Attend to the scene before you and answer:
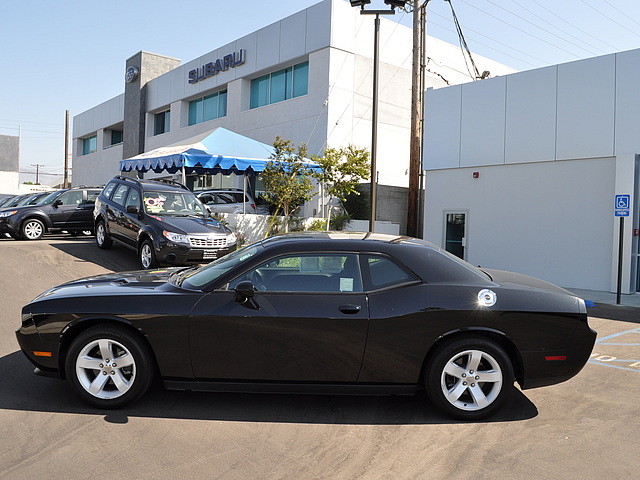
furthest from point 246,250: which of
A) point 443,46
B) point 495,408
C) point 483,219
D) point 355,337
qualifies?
point 443,46

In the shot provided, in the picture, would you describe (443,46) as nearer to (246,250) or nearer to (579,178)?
(579,178)

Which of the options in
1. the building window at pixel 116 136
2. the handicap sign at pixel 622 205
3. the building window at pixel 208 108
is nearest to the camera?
the handicap sign at pixel 622 205

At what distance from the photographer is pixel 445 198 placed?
57.0 ft

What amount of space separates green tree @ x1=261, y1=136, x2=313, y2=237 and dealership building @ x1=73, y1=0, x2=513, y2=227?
3.85 m

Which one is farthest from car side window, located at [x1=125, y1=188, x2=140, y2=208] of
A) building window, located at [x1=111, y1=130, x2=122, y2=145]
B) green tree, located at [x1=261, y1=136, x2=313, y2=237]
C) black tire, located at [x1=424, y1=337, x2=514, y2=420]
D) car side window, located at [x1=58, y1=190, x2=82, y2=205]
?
building window, located at [x1=111, y1=130, x2=122, y2=145]

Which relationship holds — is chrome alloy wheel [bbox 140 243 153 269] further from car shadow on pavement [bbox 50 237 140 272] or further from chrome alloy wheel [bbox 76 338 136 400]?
chrome alloy wheel [bbox 76 338 136 400]

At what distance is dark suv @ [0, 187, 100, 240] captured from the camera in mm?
15594

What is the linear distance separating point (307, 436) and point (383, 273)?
1.41 m

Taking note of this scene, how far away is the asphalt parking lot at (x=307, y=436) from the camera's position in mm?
3588

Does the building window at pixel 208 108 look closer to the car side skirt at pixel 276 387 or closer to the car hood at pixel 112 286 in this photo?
the car hood at pixel 112 286

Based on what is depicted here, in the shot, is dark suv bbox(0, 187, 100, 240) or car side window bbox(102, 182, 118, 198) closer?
car side window bbox(102, 182, 118, 198)

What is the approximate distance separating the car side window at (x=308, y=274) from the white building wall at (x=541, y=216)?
11253mm

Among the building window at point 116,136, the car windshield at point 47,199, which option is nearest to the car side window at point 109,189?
the car windshield at point 47,199

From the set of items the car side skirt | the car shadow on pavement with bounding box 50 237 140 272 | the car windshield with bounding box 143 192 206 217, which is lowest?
the car side skirt
